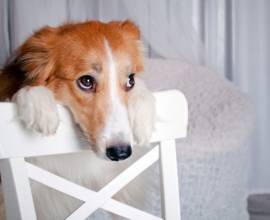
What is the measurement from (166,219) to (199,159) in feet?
1.13

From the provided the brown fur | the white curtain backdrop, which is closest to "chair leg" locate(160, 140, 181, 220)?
the brown fur

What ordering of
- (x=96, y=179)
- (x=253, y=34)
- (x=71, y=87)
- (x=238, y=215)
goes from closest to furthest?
(x=71, y=87) → (x=96, y=179) → (x=238, y=215) → (x=253, y=34)

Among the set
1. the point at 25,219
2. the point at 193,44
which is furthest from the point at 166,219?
the point at 193,44

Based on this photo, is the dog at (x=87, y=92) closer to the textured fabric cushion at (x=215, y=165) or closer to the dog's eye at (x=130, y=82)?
the dog's eye at (x=130, y=82)

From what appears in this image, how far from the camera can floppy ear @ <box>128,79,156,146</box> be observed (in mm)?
903

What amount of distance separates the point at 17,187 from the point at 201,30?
1719 millimetres

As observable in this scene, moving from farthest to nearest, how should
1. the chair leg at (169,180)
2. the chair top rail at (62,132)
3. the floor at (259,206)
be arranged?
the floor at (259,206), the chair leg at (169,180), the chair top rail at (62,132)

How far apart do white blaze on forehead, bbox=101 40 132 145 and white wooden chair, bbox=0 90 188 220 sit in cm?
8

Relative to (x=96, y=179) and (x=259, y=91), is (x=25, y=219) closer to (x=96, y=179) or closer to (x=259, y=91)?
(x=96, y=179)

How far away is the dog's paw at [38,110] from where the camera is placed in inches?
30.8

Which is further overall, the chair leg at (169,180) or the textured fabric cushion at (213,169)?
the textured fabric cushion at (213,169)

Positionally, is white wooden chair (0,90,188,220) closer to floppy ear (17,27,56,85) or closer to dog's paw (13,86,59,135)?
dog's paw (13,86,59,135)

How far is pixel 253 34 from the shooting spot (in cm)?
234

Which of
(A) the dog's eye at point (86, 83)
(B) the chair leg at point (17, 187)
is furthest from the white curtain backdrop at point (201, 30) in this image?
(B) the chair leg at point (17, 187)
